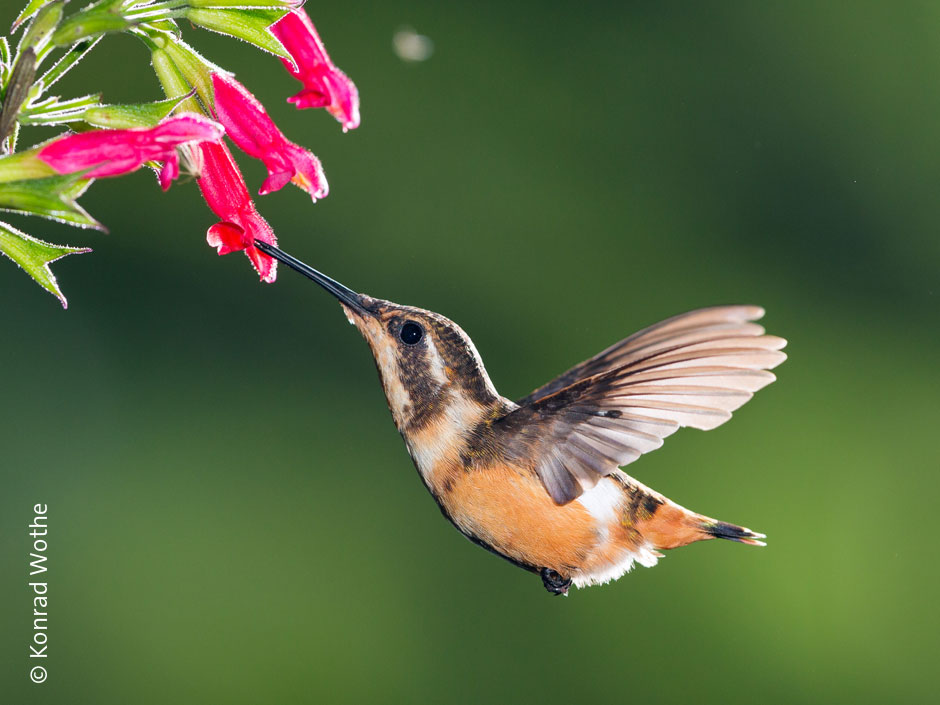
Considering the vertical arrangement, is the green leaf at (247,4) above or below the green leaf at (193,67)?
below

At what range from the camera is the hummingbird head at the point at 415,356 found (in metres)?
1.29

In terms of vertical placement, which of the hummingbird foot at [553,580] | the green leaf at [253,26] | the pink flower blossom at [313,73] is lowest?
the hummingbird foot at [553,580]

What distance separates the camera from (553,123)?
12.1 feet

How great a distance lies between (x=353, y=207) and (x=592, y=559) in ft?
7.42

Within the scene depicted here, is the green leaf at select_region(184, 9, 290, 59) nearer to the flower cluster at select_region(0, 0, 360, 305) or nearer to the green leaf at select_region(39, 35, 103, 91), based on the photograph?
the flower cluster at select_region(0, 0, 360, 305)

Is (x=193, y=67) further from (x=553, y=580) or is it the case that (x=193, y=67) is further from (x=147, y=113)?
(x=553, y=580)

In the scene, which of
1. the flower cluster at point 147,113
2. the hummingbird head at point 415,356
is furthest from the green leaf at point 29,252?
the hummingbird head at point 415,356

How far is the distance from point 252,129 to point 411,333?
305mm

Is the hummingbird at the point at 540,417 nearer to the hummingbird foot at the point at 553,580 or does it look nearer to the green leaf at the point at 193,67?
the hummingbird foot at the point at 553,580

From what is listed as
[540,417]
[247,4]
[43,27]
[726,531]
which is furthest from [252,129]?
[726,531]

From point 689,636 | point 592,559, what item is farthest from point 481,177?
point 592,559

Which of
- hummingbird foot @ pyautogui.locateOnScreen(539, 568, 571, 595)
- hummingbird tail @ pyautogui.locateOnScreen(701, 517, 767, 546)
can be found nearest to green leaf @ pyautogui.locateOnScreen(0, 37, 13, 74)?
hummingbird foot @ pyautogui.locateOnScreen(539, 568, 571, 595)

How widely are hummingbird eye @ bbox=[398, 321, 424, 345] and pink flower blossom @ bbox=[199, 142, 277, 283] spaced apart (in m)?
0.17

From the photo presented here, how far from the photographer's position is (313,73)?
3.73ft
